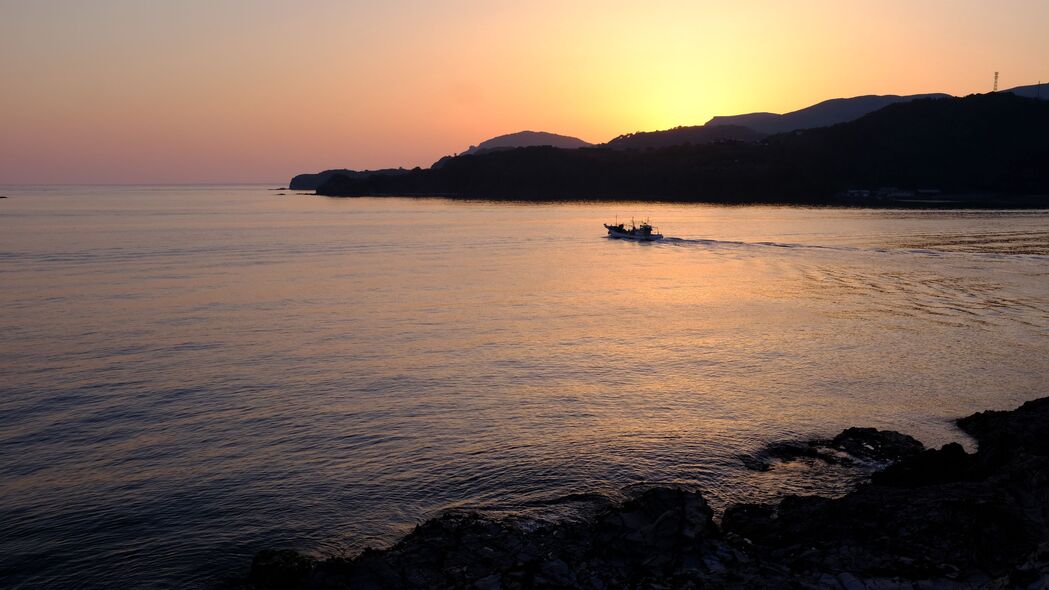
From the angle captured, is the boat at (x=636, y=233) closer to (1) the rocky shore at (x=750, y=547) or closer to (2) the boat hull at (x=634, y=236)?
(2) the boat hull at (x=634, y=236)

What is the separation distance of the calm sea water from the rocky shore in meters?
3.18

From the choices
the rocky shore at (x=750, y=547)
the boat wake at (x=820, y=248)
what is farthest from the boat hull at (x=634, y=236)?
the rocky shore at (x=750, y=547)

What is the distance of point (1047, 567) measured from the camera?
→ 13.9 metres

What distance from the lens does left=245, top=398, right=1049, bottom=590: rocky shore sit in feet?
50.9

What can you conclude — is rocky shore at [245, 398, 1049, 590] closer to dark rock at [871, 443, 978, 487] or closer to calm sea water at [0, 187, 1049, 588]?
dark rock at [871, 443, 978, 487]

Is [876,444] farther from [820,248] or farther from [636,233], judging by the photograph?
[636,233]

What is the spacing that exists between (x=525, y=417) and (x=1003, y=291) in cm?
5235

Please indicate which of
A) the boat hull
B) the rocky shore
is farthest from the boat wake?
the rocky shore

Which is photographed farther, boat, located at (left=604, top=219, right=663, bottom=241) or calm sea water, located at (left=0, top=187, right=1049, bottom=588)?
boat, located at (left=604, top=219, right=663, bottom=241)

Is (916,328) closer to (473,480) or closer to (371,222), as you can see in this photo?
(473,480)

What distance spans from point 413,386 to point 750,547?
20.1 meters

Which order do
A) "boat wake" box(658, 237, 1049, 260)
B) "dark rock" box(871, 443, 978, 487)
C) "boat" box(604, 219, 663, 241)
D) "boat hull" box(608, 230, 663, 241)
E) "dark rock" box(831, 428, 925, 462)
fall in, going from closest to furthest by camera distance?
1. "dark rock" box(871, 443, 978, 487)
2. "dark rock" box(831, 428, 925, 462)
3. "boat wake" box(658, 237, 1049, 260)
4. "boat hull" box(608, 230, 663, 241)
5. "boat" box(604, 219, 663, 241)

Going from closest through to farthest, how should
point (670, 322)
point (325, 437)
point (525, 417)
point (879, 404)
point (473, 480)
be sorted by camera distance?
point (473, 480) → point (325, 437) → point (525, 417) → point (879, 404) → point (670, 322)

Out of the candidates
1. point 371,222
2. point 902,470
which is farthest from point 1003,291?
point 371,222
